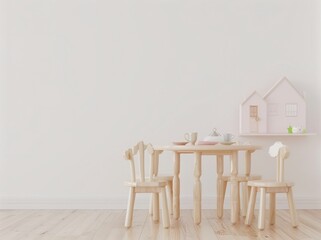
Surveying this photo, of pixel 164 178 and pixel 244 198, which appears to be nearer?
pixel 164 178

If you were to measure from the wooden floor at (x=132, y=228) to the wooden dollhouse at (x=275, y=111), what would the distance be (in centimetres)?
77

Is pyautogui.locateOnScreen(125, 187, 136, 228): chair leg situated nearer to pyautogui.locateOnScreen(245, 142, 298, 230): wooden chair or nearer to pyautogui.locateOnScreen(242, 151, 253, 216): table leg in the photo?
pyautogui.locateOnScreen(245, 142, 298, 230): wooden chair

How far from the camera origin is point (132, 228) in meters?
4.23

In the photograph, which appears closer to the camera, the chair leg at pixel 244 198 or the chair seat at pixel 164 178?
the chair seat at pixel 164 178

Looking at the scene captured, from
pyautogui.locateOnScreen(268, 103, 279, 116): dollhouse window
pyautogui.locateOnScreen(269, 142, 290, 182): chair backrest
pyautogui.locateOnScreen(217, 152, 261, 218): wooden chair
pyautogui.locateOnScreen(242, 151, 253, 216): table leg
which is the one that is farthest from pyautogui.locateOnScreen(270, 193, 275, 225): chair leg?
pyautogui.locateOnScreen(268, 103, 279, 116): dollhouse window

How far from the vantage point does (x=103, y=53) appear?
5465mm

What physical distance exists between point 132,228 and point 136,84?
1650 mm

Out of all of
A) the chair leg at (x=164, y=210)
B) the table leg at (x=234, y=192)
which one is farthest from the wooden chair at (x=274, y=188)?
the chair leg at (x=164, y=210)

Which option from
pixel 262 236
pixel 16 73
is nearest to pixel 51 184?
pixel 16 73

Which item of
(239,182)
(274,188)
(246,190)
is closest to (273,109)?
(246,190)

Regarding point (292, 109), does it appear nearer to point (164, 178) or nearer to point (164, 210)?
point (164, 178)

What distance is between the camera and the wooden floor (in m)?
3.89

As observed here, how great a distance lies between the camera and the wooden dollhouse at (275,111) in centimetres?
532

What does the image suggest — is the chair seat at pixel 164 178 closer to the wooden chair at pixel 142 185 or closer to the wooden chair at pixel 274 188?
the wooden chair at pixel 142 185
